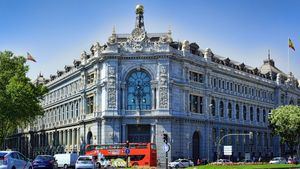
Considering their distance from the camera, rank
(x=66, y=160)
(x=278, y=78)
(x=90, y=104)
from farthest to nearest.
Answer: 1. (x=278, y=78)
2. (x=90, y=104)
3. (x=66, y=160)

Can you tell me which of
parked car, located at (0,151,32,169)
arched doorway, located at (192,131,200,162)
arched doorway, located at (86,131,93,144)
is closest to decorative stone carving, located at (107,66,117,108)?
arched doorway, located at (86,131,93,144)

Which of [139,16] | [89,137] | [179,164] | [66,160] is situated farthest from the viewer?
[89,137]

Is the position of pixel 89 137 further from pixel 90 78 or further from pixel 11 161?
pixel 11 161

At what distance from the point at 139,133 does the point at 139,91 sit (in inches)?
265

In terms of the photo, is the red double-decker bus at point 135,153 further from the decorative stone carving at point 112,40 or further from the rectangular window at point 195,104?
the decorative stone carving at point 112,40

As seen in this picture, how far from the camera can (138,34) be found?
8419 cm

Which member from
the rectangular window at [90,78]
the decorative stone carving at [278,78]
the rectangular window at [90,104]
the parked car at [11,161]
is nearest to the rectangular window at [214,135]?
the rectangular window at [90,104]

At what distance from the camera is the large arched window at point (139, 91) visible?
82812 millimetres

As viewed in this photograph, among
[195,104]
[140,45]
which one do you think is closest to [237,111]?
[195,104]

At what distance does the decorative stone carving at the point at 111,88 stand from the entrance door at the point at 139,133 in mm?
4614

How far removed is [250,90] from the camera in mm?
109312

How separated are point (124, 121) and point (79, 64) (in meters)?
22.2

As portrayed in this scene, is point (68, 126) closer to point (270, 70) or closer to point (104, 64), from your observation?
point (104, 64)

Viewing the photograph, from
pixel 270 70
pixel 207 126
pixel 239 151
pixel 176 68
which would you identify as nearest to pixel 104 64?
pixel 176 68
